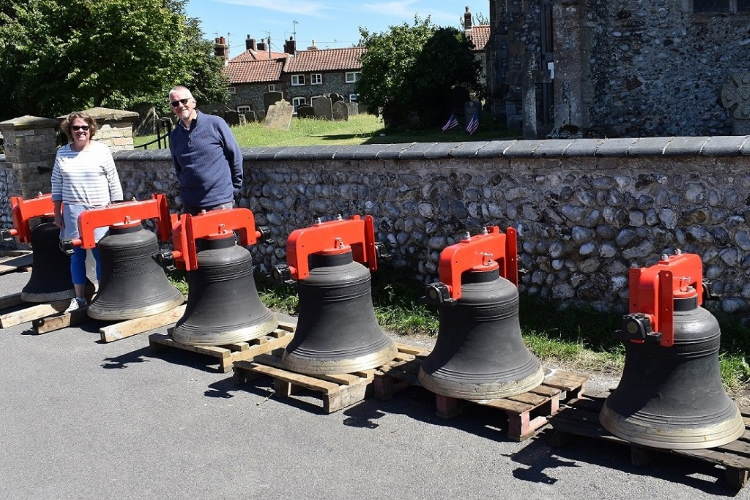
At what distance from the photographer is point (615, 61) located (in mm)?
17953

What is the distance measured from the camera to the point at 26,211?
28.4 feet

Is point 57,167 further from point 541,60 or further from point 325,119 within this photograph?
point 325,119

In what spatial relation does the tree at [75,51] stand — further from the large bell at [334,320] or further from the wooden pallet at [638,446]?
the wooden pallet at [638,446]

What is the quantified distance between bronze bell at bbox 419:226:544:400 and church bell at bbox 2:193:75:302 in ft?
16.2

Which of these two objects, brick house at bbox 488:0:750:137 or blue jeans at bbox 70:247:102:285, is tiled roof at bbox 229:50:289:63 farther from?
blue jeans at bbox 70:247:102:285

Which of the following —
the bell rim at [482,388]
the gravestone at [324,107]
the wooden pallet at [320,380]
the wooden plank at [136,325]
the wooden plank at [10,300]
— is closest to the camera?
the bell rim at [482,388]

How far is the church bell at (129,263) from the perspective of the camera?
7594 mm

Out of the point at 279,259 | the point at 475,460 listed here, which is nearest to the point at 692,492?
the point at 475,460

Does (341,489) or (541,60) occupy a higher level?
(541,60)

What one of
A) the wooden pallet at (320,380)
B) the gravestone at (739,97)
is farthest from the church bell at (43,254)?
the gravestone at (739,97)

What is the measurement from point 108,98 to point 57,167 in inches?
942

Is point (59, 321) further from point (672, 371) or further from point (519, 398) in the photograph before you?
point (672, 371)

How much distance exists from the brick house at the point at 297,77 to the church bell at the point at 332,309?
5963 centimetres

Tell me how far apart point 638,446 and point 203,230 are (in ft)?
12.1
